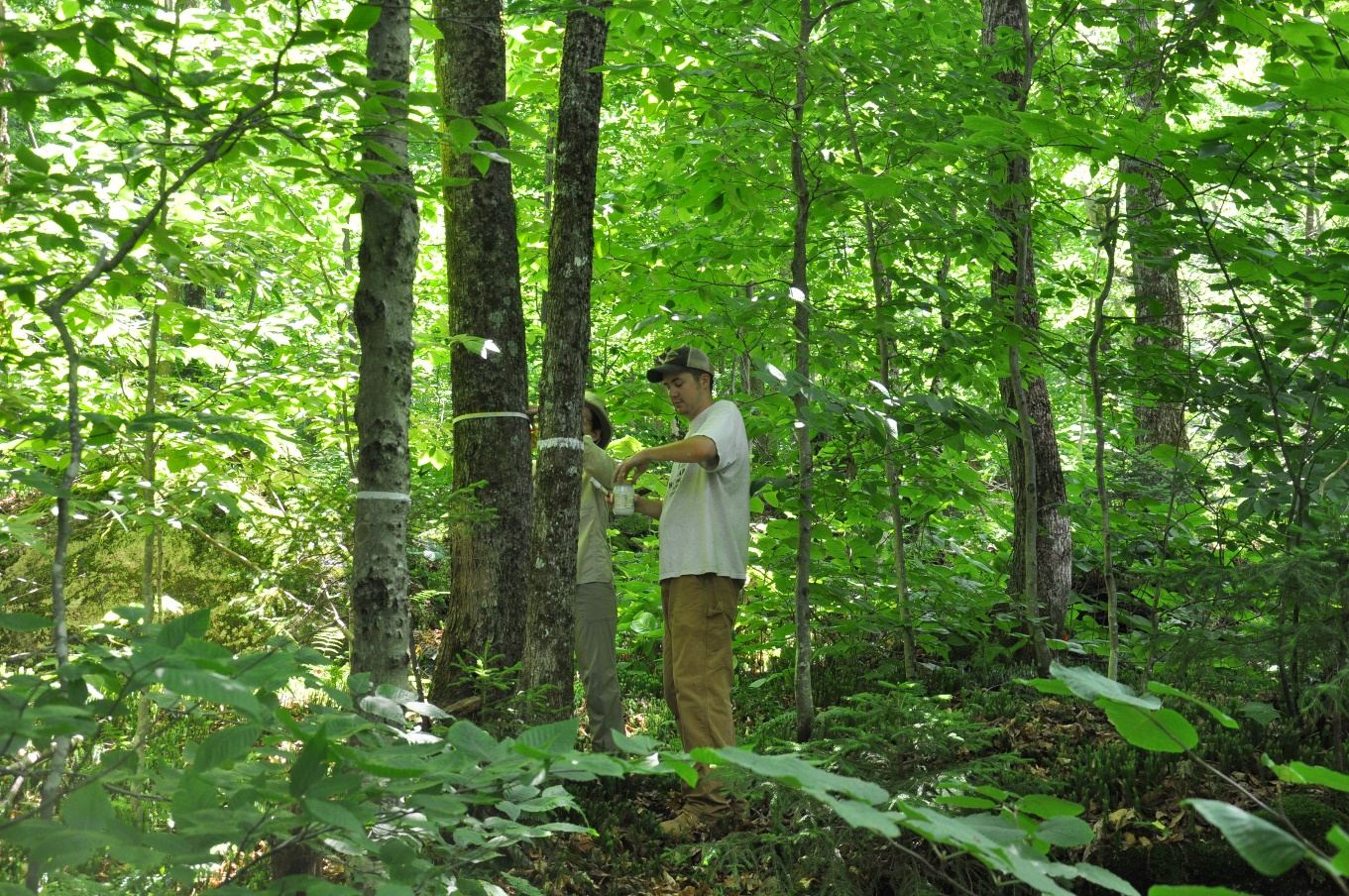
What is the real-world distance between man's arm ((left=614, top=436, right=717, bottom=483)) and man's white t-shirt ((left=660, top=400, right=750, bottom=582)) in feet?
0.24

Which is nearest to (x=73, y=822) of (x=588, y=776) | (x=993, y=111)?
(x=588, y=776)

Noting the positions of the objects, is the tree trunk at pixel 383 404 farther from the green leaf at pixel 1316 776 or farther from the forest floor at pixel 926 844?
the green leaf at pixel 1316 776

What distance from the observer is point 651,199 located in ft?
21.1

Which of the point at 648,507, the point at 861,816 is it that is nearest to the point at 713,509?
the point at 648,507

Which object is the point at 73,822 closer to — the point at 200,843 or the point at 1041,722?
the point at 200,843

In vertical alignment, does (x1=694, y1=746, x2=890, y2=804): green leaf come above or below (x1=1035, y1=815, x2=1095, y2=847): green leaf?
above

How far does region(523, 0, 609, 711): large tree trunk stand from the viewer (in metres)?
4.71

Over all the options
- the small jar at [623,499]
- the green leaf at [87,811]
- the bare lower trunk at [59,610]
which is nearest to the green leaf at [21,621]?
the bare lower trunk at [59,610]

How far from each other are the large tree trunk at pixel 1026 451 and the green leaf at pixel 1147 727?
15.8 ft

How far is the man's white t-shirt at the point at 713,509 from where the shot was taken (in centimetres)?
491

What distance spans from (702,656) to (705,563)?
1.65ft

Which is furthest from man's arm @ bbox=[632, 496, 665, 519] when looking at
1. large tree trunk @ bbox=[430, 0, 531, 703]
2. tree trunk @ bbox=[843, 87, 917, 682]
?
tree trunk @ bbox=[843, 87, 917, 682]

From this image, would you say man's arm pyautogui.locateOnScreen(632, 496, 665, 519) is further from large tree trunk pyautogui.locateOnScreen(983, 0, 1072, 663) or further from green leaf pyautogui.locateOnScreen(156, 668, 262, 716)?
green leaf pyautogui.locateOnScreen(156, 668, 262, 716)

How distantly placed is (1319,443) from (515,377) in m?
4.42
